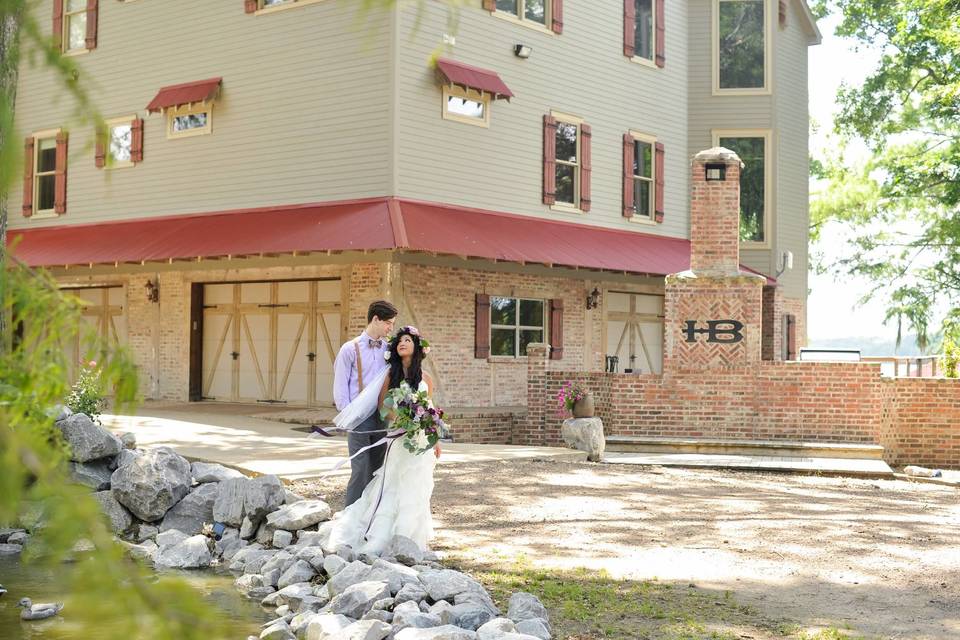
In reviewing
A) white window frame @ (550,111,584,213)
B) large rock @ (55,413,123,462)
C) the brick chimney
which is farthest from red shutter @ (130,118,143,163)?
large rock @ (55,413,123,462)

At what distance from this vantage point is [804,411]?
15.0 metres

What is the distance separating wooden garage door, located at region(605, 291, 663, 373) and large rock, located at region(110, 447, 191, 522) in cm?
1201

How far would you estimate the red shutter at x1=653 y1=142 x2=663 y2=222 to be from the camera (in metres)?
21.4

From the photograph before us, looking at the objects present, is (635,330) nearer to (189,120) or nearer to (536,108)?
(536,108)

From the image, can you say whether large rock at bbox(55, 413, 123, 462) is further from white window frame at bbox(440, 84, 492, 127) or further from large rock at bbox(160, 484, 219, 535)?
white window frame at bbox(440, 84, 492, 127)

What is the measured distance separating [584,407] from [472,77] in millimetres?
5939

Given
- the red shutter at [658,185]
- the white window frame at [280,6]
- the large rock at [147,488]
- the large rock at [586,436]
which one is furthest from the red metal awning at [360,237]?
the large rock at [147,488]

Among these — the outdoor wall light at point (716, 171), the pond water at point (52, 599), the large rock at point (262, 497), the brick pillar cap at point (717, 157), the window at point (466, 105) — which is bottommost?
the pond water at point (52, 599)

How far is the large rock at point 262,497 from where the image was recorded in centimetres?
916

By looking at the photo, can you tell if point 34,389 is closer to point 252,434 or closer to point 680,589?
point 680,589

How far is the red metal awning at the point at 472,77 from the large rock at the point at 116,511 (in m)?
9.10

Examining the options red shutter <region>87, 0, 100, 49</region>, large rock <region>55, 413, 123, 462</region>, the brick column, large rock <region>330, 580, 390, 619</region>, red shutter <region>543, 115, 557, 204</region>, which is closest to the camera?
large rock <region>330, 580, 390, 619</region>

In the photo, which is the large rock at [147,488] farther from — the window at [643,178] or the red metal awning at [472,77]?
the window at [643,178]

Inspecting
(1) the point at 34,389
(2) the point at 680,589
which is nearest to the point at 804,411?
(2) the point at 680,589
